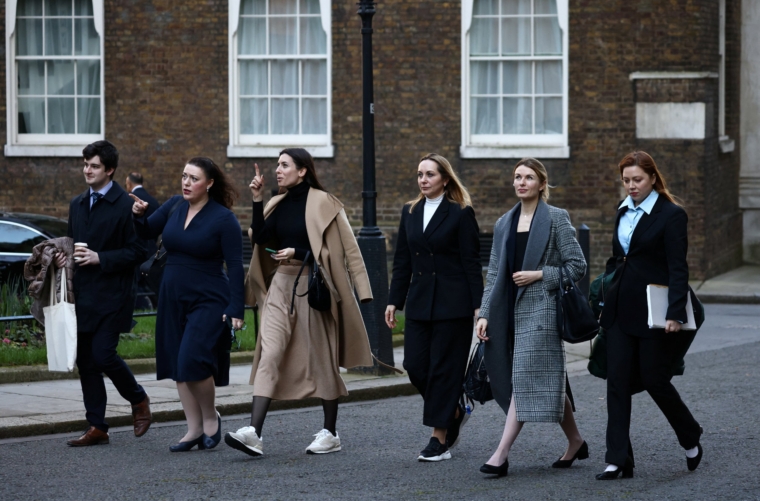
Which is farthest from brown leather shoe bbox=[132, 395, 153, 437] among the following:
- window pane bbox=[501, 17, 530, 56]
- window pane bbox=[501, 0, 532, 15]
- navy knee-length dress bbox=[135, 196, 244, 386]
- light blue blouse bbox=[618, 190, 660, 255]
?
window pane bbox=[501, 0, 532, 15]

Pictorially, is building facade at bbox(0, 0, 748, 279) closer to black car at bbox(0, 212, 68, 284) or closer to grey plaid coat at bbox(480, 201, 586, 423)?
black car at bbox(0, 212, 68, 284)

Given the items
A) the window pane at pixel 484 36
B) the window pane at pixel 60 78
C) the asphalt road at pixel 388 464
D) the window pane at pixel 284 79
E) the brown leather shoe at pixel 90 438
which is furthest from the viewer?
the window pane at pixel 60 78

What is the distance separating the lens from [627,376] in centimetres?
696

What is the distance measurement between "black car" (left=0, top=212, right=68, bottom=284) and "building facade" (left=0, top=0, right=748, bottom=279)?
567 cm

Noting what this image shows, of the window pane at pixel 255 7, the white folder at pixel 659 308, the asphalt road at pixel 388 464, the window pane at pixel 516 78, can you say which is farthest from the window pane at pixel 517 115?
the white folder at pixel 659 308

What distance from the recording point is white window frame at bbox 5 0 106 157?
63.4ft

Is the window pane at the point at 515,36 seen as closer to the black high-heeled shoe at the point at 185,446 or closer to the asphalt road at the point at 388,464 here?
the asphalt road at the point at 388,464

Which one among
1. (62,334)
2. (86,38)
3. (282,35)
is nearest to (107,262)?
(62,334)

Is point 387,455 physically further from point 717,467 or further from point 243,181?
point 243,181

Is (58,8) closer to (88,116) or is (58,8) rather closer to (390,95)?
(88,116)

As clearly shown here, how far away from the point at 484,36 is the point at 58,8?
21.2 ft

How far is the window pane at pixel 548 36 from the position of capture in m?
18.4

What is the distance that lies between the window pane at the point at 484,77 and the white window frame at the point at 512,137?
5.1 inches

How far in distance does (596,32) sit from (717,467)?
38.2 feet
